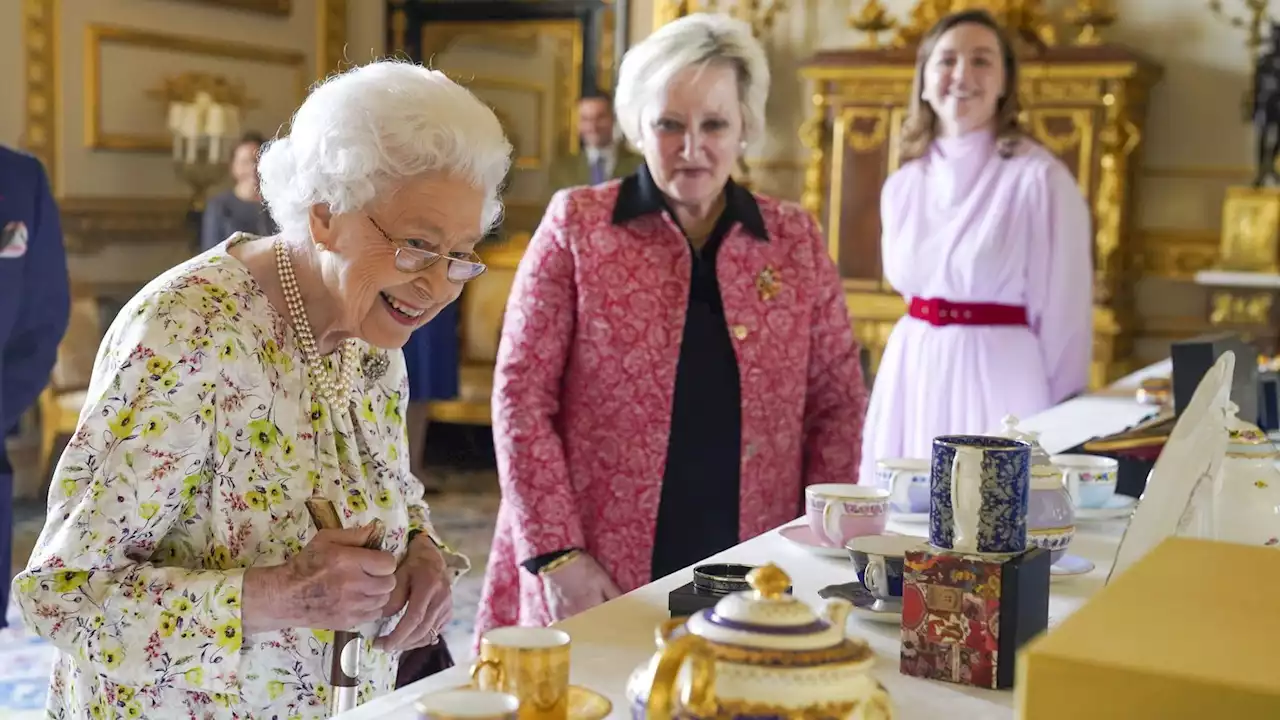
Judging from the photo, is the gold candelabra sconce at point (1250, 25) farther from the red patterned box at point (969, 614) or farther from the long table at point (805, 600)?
the red patterned box at point (969, 614)

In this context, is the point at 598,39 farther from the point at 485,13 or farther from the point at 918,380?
the point at 918,380

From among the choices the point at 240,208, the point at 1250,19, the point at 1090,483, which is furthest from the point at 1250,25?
the point at 1090,483

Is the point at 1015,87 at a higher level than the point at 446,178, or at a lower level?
higher

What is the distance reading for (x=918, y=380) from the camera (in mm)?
3678

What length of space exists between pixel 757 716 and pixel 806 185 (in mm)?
6463

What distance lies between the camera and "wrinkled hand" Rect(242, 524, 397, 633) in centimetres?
155

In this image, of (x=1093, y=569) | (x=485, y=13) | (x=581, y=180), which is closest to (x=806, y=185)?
(x=581, y=180)

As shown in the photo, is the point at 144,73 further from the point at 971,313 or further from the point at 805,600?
the point at 805,600

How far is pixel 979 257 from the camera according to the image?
352 cm

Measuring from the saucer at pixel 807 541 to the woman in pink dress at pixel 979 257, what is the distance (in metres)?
1.51

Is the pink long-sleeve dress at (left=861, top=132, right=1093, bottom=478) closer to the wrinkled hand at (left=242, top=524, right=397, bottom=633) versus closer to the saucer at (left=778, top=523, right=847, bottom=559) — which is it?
the saucer at (left=778, top=523, right=847, bottom=559)

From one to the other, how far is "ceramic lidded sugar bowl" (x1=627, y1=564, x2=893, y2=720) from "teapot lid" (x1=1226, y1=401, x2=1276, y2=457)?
0.88 meters

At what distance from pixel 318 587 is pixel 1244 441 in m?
1.03

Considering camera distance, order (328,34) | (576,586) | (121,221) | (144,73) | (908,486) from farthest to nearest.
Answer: (328,34), (144,73), (121,221), (576,586), (908,486)
